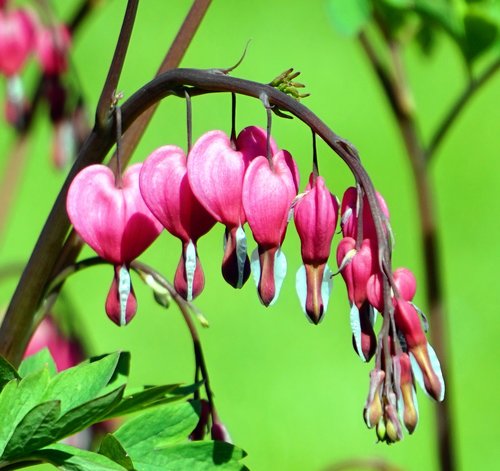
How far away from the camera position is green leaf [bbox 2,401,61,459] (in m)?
0.88

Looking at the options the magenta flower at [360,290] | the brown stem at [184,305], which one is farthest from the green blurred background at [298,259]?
the magenta flower at [360,290]

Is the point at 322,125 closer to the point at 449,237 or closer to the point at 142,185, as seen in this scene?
the point at 142,185

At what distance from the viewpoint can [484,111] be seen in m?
5.34

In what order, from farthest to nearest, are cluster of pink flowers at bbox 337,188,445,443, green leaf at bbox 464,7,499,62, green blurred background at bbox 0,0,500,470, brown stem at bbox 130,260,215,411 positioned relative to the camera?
green blurred background at bbox 0,0,500,470
green leaf at bbox 464,7,499,62
brown stem at bbox 130,260,215,411
cluster of pink flowers at bbox 337,188,445,443

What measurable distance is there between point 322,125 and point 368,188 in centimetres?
5

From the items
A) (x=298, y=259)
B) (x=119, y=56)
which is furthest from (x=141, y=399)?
(x=298, y=259)

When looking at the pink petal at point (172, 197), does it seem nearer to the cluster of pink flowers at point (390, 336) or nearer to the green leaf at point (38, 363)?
the cluster of pink flowers at point (390, 336)

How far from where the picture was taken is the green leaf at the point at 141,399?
96 centimetres

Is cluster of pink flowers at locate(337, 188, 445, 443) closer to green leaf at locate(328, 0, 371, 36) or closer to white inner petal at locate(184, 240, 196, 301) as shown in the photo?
white inner petal at locate(184, 240, 196, 301)

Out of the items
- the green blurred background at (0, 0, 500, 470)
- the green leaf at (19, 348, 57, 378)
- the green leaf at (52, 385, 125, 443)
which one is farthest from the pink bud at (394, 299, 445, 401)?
the green blurred background at (0, 0, 500, 470)

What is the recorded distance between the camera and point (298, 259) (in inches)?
164

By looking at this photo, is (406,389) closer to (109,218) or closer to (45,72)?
(109,218)

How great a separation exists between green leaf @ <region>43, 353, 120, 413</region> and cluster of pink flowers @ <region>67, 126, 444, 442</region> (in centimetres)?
4

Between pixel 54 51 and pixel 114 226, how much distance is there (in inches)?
44.3
